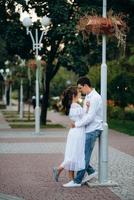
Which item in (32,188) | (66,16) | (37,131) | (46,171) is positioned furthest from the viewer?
(66,16)

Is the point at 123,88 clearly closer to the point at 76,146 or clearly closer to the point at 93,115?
the point at 76,146

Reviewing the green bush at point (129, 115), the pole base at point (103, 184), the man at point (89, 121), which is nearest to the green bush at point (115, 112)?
the green bush at point (129, 115)

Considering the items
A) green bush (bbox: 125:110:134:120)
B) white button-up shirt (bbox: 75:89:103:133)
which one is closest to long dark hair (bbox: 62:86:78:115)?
white button-up shirt (bbox: 75:89:103:133)

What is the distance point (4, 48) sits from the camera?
37.1 metres

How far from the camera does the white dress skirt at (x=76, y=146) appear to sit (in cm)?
1216

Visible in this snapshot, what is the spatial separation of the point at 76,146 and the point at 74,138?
0.53 feet

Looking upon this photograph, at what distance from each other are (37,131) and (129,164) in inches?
542

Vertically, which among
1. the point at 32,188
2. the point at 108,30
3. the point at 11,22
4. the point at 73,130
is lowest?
the point at 32,188

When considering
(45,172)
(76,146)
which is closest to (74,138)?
(76,146)

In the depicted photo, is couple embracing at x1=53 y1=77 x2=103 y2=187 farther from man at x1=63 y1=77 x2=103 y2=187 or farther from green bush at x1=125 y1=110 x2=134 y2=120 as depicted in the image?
green bush at x1=125 y1=110 x2=134 y2=120

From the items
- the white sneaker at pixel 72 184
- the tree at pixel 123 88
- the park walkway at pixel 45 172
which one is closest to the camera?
the park walkway at pixel 45 172

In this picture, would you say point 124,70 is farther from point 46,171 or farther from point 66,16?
point 46,171

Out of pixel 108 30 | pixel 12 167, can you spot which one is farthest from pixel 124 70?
pixel 108 30

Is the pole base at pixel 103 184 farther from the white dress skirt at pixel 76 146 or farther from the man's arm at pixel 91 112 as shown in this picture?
the man's arm at pixel 91 112
